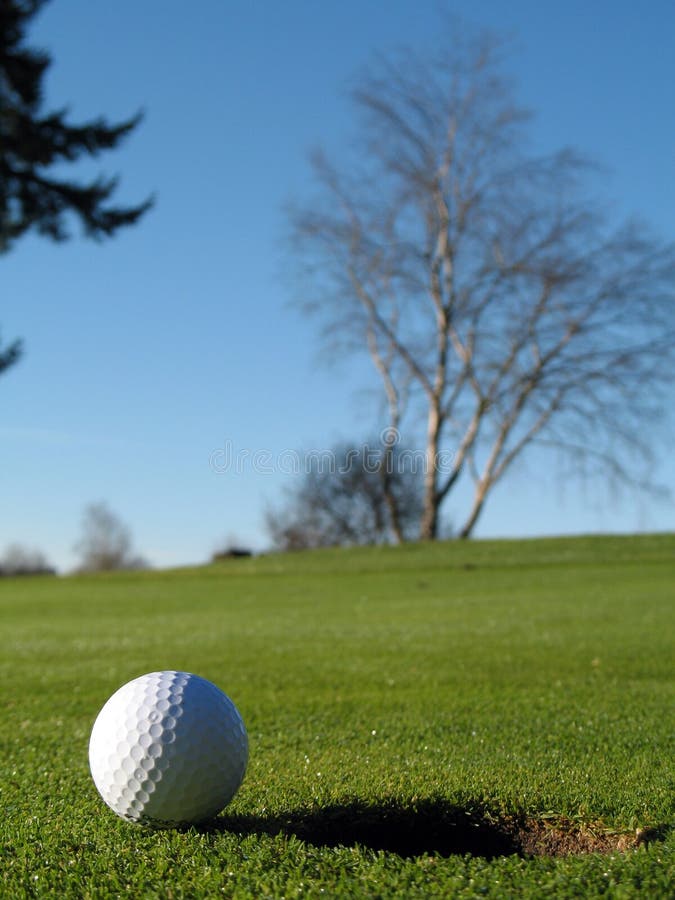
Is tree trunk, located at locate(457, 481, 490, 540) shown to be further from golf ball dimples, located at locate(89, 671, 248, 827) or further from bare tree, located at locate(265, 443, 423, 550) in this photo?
golf ball dimples, located at locate(89, 671, 248, 827)

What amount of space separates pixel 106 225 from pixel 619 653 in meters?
18.7

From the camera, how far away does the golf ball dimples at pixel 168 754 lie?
9.18ft

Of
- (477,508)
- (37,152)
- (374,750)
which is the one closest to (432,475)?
(477,508)

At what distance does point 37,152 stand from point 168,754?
21661mm

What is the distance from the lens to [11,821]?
9.84 feet

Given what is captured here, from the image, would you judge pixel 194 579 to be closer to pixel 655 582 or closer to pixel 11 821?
pixel 655 582

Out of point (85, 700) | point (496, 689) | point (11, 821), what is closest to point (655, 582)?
point (496, 689)

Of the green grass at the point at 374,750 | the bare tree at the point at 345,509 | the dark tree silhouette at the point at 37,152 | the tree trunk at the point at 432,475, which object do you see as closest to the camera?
the green grass at the point at 374,750

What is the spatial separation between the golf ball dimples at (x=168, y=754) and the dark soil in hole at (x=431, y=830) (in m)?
0.16

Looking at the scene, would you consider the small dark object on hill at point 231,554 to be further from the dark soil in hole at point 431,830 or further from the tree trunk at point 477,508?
the dark soil in hole at point 431,830

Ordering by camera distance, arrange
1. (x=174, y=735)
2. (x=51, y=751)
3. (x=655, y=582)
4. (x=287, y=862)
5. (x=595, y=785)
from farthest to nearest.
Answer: (x=655, y=582) < (x=51, y=751) < (x=595, y=785) < (x=174, y=735) < (x=287, y=862)

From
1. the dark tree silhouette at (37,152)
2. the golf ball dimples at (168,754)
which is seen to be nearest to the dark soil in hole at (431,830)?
the golf ball dimples at (168,754)

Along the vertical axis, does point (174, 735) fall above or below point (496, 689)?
above

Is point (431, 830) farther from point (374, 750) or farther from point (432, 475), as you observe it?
point (432, 475)
